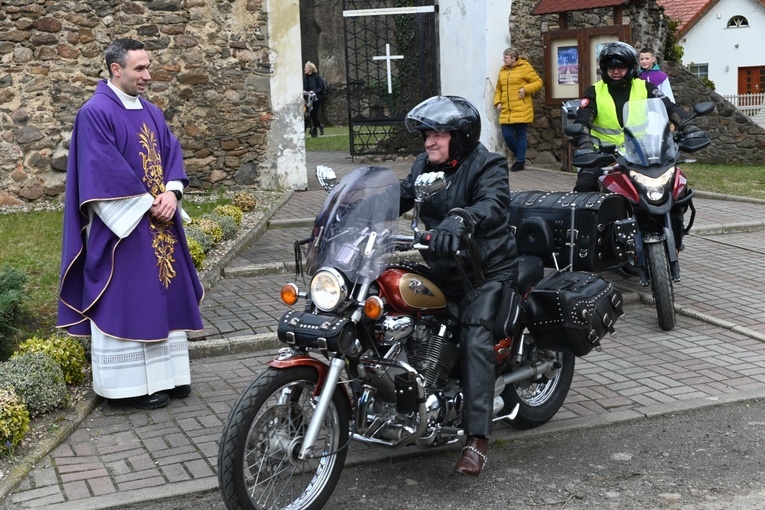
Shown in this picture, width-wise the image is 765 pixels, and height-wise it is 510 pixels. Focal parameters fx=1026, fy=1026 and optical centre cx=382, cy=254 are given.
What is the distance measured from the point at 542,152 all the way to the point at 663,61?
3.18 metres

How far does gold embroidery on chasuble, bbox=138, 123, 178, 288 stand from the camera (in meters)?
5.82

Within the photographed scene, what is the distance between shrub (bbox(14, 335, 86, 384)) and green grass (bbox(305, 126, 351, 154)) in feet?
43.4

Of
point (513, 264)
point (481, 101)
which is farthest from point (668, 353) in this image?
point (481, 101)

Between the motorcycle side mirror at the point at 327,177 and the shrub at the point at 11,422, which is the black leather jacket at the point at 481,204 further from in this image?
the shrub at the point at 11,422

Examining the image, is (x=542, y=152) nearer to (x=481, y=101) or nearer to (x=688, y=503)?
(x=481, y=101)

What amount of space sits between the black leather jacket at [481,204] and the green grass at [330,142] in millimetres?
14219

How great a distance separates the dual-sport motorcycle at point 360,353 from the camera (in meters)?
4.09

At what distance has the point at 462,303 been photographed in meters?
4.67

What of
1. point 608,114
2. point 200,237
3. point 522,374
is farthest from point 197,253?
point 522,374

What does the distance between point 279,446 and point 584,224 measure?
2.81 meters

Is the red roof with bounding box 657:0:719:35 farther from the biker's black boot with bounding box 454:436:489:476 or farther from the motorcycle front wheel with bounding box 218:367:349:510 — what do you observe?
the motorcycle front wheel with bounding box 218:367:349:510

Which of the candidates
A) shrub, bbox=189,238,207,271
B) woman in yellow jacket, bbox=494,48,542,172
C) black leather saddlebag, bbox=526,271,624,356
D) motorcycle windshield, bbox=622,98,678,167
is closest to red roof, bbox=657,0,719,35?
woman in yellow jacket, bbox=494,48,542,172

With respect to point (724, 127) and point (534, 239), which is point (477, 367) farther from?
point (724, 127)

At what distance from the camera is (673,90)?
17.0 metres
